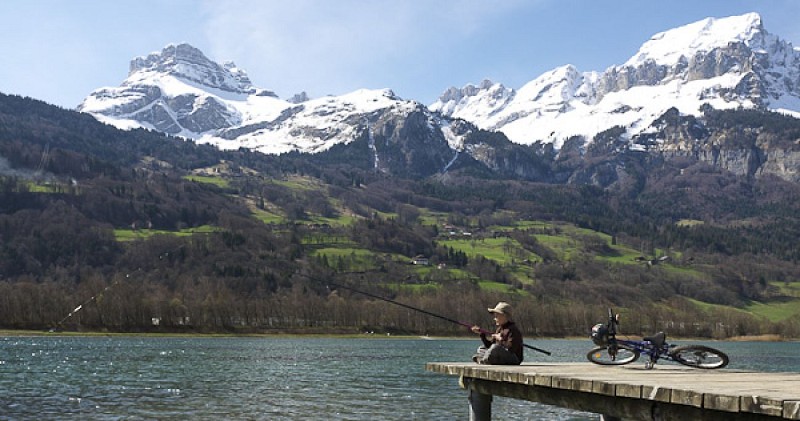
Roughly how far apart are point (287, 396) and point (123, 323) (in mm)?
147028

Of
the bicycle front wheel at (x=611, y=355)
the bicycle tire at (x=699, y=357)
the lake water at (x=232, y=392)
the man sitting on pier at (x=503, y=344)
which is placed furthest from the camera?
the lake water at (x=232, y=392)

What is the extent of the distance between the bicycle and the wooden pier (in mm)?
832

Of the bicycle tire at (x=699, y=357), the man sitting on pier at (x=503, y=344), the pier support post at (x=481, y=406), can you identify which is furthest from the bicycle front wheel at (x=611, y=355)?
the pier support post at (x=481, y=406)

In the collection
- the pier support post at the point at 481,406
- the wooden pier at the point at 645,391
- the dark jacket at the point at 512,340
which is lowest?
the pier support post at the point at 481,406

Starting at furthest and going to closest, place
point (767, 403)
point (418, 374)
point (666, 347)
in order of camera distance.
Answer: point (418, 374) → point (666, 347) → point (767, 403)

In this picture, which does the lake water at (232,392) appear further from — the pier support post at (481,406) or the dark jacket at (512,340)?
the pier support post at (481,406)

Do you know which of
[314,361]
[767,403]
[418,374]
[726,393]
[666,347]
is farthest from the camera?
[314,361]

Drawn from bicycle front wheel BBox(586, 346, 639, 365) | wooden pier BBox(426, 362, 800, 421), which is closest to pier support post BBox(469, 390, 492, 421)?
wooden pier BBox(426, 362, 800, 421)

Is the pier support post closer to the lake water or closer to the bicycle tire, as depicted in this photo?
the bicycle tire

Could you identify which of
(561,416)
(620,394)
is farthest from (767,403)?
(561,416)

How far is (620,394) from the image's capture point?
16.7 meters

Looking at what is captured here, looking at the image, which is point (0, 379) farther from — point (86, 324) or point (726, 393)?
point (86, 324)

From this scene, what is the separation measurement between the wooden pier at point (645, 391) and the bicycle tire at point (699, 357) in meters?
1.18

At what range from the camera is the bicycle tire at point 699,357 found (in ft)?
78.0
